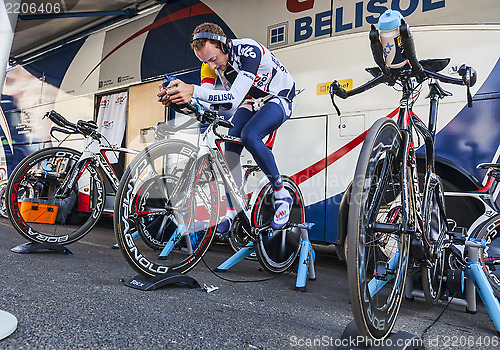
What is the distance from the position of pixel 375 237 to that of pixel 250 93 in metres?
1.53

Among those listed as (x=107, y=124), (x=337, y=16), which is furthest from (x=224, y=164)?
(x=107, y=124)

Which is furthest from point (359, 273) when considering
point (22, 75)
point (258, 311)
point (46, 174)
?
point (22, 75)

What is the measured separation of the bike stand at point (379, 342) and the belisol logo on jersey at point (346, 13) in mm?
2522

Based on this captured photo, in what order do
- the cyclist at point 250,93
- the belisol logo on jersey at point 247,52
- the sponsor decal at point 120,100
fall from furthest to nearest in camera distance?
the sponsor decal at point 120,100 → the belisol logo on jersey at point 247,52 → the cyclist at point 250,93

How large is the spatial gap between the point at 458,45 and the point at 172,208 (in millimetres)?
2345

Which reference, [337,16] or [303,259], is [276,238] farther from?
[337,16]

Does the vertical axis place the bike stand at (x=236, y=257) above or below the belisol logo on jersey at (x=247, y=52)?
below

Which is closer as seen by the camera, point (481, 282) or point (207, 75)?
point (481, 282)

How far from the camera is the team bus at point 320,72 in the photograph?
8.63ft

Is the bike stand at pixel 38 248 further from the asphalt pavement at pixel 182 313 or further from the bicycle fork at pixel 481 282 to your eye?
the bicycle fork at pixel 481 282

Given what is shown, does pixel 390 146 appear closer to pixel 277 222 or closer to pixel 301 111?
pixel 277 222

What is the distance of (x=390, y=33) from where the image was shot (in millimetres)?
1604

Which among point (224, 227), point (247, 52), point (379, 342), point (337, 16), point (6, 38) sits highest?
point (337, 16)

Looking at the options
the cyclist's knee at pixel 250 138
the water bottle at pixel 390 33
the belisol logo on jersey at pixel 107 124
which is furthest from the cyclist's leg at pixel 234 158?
the belisol logo on jersey at pixel 107 124
